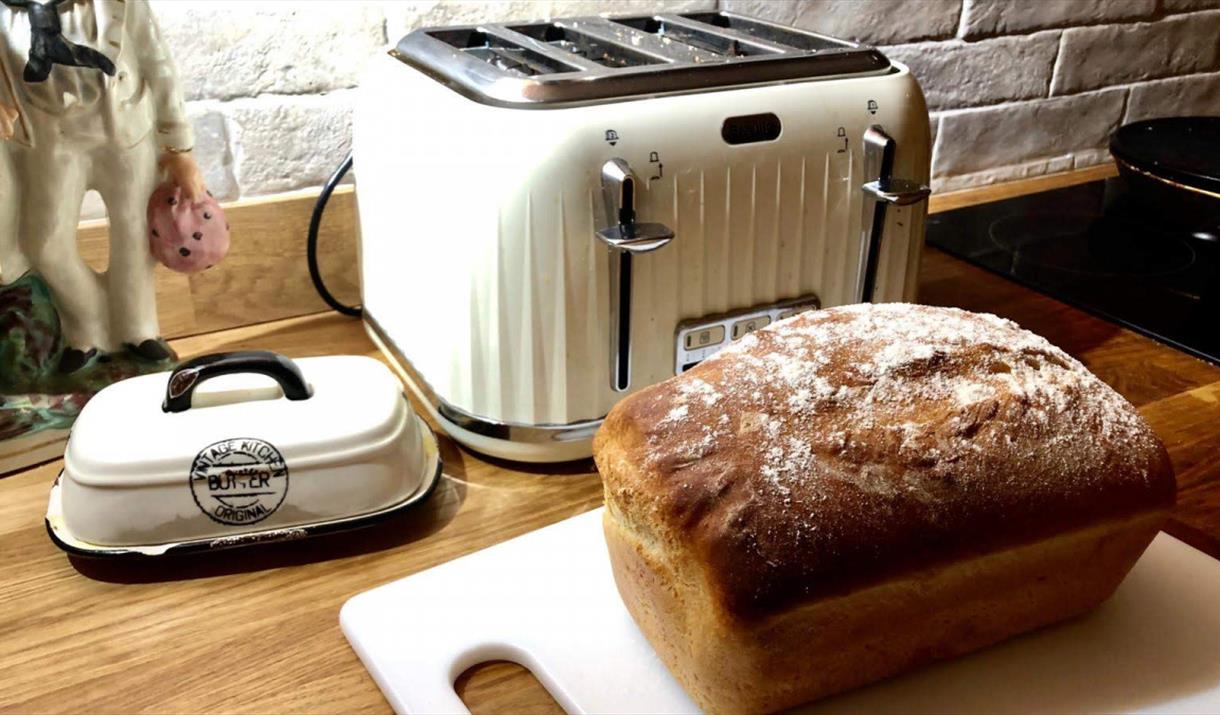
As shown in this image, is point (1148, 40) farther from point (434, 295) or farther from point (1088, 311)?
point (434, 295)

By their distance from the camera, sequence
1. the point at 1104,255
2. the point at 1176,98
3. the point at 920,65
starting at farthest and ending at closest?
the point at 1176,98 < the point at 920,65 < the point at 1104,255

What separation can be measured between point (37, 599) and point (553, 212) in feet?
1.37

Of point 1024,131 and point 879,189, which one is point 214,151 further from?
point 1024,131

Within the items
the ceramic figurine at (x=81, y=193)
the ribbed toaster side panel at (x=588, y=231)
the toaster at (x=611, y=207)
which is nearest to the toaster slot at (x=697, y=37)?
the toaster at (x=611, y=207)

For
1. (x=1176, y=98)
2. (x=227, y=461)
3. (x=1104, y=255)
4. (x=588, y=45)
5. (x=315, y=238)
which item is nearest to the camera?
(x=227, y=461)

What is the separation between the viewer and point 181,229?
2.74 feet

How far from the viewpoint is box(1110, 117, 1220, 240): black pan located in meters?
1.07

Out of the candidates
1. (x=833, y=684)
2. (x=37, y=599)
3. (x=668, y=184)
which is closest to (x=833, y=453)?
(x=833, y=684)

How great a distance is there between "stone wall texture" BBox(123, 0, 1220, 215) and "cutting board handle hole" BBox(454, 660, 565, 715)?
0.58 meters

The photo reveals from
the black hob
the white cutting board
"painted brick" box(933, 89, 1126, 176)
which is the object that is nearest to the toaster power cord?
the white cutting board

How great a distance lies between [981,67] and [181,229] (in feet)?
3.46

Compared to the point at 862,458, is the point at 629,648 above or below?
below

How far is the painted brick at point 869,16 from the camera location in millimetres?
1221

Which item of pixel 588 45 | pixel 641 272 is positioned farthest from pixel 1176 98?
pixel 641 272
